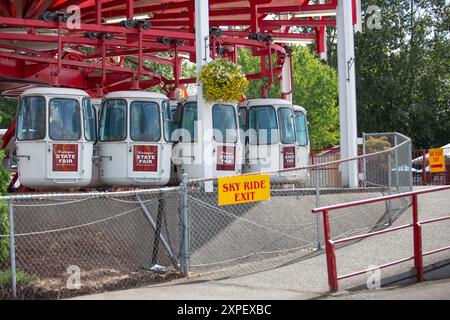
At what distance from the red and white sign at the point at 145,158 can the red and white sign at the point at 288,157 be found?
431 cm

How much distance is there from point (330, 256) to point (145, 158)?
7600 millimetres

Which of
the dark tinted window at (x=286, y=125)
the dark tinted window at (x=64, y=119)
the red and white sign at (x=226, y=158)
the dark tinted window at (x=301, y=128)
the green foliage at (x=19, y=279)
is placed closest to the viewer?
the green foliage at (x=19, y=279)

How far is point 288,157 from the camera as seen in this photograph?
20.5m

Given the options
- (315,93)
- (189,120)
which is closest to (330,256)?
(189,120)

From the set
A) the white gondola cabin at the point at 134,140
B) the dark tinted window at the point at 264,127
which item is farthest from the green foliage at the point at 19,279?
the dark tinted window at the point at 264,127

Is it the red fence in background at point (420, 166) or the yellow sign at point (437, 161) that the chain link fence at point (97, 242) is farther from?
the yellow sign at point (437, 161)

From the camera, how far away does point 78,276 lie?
1168 centimetres

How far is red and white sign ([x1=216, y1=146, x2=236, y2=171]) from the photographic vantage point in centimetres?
1805

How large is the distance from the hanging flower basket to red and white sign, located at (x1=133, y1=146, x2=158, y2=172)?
5.51 ft

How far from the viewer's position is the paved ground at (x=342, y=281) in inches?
416

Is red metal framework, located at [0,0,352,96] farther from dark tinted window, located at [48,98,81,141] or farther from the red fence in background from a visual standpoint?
the red fence in background

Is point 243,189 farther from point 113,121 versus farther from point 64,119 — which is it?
point 113,121
